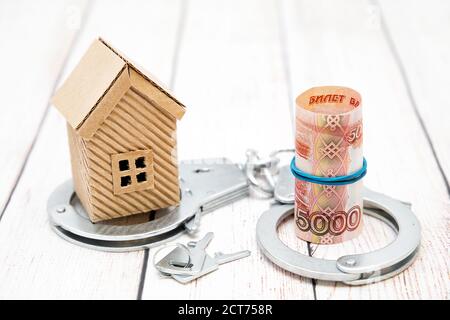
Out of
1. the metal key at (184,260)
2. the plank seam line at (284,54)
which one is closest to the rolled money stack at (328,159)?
the metal key at (184,260)

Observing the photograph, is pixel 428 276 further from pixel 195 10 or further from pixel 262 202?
pixel 195 10

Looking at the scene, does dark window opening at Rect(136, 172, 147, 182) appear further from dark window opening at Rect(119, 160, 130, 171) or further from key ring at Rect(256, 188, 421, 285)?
key ring at Rect(256, 188, 421, 285)

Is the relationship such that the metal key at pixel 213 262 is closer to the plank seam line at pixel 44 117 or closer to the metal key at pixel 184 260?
the metal key at pixel 184 260

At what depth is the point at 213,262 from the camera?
3.29 ft

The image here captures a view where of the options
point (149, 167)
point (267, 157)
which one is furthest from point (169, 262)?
point (267, 157)

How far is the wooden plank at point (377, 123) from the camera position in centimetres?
98

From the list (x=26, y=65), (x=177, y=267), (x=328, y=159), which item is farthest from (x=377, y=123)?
(x=26, y=65)

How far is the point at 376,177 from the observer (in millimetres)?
1197

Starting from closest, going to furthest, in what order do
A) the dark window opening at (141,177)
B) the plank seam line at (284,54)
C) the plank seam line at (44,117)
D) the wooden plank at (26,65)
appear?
1. the dark window opening at (141,177)
2. the plank seam line at (44,117)
3. the wooden plank at (26,65)
4. the plank seam line at (284,54)

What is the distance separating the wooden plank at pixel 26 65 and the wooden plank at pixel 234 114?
228 millimetres

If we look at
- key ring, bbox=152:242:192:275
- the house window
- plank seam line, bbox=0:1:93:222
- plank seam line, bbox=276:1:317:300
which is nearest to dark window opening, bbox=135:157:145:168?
the house window

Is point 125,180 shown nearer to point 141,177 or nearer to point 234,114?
point 141,177

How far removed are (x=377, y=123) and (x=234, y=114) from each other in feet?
0.74

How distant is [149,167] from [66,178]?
8.9 inches
